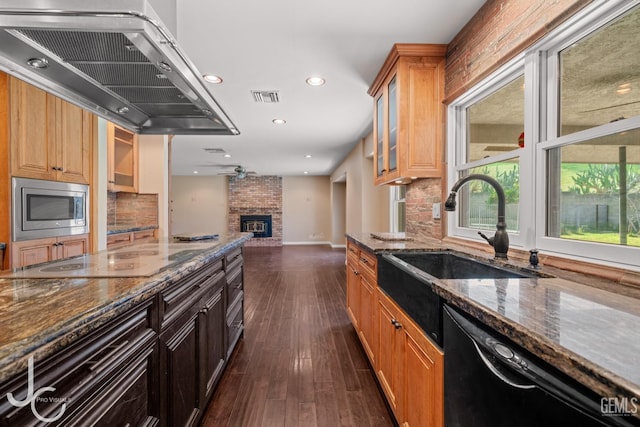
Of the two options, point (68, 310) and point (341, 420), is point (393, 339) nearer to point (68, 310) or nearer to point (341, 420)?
point (341, 420)

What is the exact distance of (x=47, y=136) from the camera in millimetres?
2350

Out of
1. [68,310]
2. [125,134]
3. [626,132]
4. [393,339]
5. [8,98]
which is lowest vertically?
[393,339]

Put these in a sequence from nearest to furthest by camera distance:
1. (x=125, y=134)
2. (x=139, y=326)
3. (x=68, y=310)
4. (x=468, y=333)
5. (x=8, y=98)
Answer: (x=68, y=310)
(x=468, y=333)
(x=139, y=326)
(x=8, y=98)
(x=125, y=134)

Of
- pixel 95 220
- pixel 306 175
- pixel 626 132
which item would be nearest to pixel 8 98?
pixel 95 220

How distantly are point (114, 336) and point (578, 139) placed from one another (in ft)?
6.45

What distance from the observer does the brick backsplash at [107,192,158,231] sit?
4.26 m

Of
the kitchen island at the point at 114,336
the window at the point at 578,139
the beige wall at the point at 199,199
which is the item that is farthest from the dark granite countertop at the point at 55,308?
the beige wall at the point at 199,199

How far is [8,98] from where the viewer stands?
2.03 meters

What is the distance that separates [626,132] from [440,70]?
1.54m

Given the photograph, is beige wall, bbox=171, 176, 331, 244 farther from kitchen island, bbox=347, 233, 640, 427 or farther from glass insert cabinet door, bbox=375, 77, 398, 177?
kitchen island, bbox=347, 233, 640, 427

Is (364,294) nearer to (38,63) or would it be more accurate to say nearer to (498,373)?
(498,373)

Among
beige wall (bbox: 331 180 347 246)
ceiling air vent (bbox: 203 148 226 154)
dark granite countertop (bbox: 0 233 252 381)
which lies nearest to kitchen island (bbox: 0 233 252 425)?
dark granite countertop (bbox: 0 233 252 381)

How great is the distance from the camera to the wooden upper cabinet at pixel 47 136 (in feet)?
6.91
